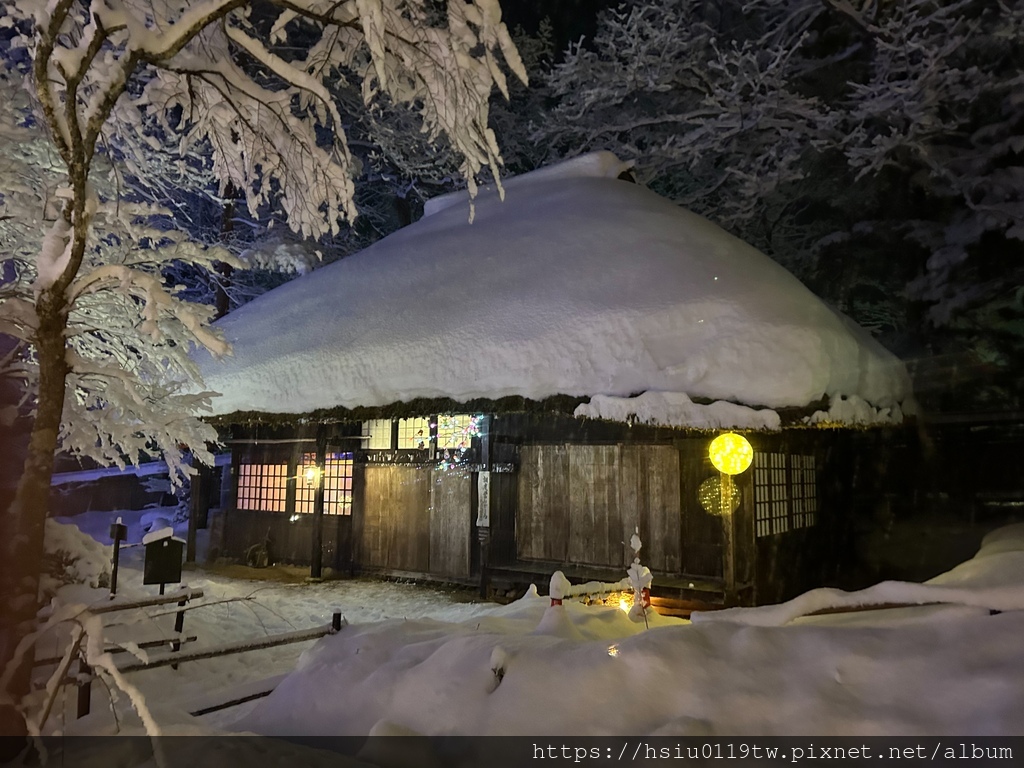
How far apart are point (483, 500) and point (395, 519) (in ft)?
6.63

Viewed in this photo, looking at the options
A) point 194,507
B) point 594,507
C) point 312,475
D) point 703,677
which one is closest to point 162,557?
point 312,475

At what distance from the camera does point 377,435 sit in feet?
37.2

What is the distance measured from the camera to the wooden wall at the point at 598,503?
27.8 ft

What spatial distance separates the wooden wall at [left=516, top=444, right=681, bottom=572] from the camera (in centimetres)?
847

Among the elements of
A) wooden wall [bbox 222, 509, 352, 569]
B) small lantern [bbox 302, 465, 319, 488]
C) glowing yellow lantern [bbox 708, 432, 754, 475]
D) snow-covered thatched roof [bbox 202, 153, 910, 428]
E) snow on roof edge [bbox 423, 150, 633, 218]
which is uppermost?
snow on roof edge [bbox 423, 150, 633, 218]

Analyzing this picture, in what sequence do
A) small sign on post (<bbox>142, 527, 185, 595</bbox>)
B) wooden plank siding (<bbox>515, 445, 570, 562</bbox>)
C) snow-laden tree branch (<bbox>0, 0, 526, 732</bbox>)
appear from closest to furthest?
snow-laden tree branch (<bbox>0, 0, 526, 732</bbox>) → small sign on post (<bbox>142, 527, 185, 595</bbox>) → wooden plank siding (<bbox>515, 445, 570, 562</bbox>)

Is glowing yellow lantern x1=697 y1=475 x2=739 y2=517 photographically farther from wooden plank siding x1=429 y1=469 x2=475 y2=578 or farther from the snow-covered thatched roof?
wooden plank siding x1=429 y1=469 x2=475 y2=578

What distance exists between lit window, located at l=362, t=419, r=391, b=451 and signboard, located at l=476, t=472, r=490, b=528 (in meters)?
2.13

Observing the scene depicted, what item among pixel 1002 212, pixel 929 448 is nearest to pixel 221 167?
pixel 1002 212

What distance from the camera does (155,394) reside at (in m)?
6.64

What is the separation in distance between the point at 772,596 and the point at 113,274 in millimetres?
8411

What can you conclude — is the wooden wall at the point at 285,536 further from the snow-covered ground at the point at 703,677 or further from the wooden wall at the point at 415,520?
the snow-covered ground at the point at 703,677

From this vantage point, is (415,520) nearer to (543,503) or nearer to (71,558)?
(543,503)

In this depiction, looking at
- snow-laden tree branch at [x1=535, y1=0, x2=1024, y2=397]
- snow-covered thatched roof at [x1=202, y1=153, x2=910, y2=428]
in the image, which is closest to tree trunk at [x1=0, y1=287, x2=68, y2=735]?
snow-covered thatched roof at [x1=202, y1=153, x2=910, y2=428]
